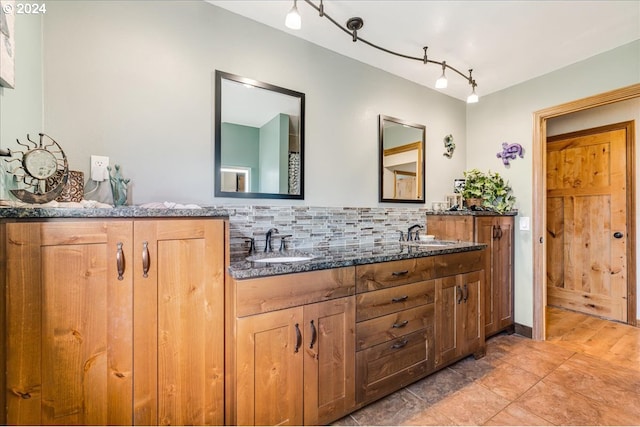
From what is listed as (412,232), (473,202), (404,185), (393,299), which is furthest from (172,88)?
(473,202)

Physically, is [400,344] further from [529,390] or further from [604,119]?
[604,119]

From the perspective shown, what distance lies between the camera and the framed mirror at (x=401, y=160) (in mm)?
2531

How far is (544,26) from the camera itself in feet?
6.44

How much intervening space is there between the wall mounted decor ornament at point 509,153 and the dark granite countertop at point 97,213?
116 inches

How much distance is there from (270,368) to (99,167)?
1.36m

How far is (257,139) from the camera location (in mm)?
1878

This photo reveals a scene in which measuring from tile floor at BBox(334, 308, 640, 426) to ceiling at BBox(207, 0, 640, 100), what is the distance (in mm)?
2536

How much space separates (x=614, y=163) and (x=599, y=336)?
6.19 feet

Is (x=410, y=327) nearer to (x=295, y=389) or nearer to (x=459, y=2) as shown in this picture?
(x=295, y=389)

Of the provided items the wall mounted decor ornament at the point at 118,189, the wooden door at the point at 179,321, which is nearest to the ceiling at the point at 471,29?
the wall mounted decor ornament at the point at 118,189

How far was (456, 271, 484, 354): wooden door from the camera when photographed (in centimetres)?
205

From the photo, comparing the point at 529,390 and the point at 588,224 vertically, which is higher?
the point at 588,224

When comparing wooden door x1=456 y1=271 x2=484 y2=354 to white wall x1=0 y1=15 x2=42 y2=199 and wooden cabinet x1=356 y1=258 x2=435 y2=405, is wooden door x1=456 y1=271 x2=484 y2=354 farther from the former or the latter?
white wall x1=0 y1=15 x2=42 y2=199

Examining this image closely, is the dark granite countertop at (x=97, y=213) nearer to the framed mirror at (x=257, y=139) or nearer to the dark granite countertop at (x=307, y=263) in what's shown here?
the dark granite countertop at (x=307, y=263)
